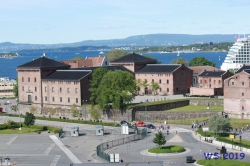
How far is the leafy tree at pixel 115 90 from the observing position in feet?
315

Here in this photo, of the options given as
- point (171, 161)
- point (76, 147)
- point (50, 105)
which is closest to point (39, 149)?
point (76, 147)

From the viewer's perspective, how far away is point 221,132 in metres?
75.8

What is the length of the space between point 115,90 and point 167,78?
2622cm

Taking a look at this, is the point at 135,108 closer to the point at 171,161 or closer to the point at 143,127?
the point at 143,127

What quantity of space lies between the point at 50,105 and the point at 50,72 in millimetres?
7476

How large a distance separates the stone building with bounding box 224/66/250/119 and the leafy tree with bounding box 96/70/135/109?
16.6 meters

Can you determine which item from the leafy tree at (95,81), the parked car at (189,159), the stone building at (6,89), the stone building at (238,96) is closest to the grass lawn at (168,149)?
the parked car at (189,159)

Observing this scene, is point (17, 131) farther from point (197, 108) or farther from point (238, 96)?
point (238, 96)

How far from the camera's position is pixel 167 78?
12056 centimetres

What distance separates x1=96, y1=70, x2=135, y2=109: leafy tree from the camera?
9606 cm

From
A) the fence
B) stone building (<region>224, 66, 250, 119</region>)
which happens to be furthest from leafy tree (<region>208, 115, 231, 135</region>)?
stone building (<region>224, 66, 250, 119</region>)

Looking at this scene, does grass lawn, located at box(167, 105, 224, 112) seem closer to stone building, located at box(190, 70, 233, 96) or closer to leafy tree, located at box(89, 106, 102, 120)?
stone building, located at box(190, 70, 233, 96)

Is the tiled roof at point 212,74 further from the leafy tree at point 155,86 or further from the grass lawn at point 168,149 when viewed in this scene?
the grass lawn at point 168,149

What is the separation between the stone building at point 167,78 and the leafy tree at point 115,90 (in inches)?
911
